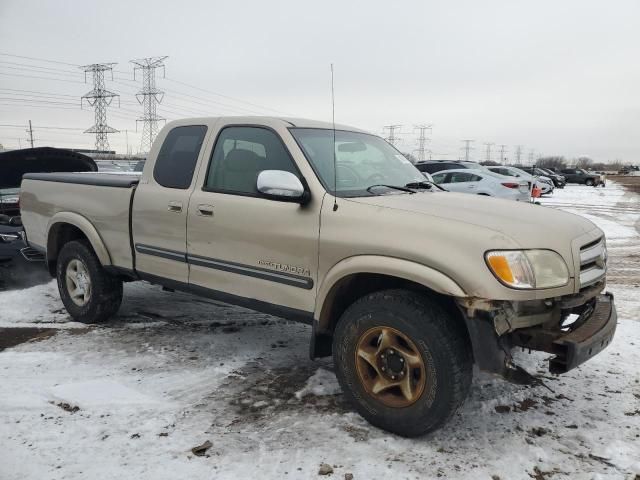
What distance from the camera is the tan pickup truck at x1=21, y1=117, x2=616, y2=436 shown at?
2785mm

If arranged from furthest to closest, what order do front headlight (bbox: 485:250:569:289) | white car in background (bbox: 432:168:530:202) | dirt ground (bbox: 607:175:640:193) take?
dirt ground (bbox: 607:175:640:193) < white car in background (bbox: 432:168:530:202) < front headlight (bbox: 485:250:569:289)

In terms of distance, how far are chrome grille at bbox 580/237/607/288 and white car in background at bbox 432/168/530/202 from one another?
39.7 feet

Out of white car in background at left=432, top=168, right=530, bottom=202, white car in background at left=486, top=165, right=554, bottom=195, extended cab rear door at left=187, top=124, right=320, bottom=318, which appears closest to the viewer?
extended cab rear door at left=187, top=124, right=320, bottom=318

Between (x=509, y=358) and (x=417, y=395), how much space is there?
0.55 m

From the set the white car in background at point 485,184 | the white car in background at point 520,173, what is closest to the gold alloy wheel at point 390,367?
the white car in background at point 485,184

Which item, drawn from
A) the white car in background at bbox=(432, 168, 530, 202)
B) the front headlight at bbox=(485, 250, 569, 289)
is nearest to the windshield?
the front headlight at bbox=(485, 250, 569, 289)

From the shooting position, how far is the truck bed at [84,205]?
4660 millimetres

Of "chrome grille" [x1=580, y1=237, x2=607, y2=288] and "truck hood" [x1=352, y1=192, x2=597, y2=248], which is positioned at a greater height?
"truck hood" [x1=352, y1=192, x2=597, y2=248]

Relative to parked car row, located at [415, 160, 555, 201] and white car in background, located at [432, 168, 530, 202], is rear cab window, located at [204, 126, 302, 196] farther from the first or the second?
white car in background, located at [432, 168, 530, 202]

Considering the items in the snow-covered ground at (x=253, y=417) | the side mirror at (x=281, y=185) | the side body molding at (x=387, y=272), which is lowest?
the snow-covered ground at (x=253, y=417)

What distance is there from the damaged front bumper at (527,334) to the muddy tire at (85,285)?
359 cm

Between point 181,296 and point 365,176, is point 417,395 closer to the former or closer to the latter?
point 365,176

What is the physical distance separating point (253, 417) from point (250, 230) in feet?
4.04

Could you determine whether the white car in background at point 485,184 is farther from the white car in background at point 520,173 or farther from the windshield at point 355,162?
the windshield at point 355,162
